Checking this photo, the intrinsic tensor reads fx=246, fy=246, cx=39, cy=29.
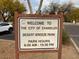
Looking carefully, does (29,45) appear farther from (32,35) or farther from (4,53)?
(4,53)

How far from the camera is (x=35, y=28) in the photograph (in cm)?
668

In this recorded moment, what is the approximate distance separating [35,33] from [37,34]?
61mm

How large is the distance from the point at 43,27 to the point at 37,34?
0.25 metres

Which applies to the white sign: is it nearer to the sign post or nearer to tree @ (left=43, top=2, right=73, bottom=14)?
the sign post

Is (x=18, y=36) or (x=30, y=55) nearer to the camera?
(x=18, y=36)

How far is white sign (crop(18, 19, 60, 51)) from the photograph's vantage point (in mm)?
6652

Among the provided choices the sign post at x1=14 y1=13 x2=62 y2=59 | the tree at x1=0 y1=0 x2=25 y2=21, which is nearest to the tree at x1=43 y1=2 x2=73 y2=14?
the tree at x1=0 y1=0 x2=25 y2=21

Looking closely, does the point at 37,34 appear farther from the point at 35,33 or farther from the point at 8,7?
the point at 8,7

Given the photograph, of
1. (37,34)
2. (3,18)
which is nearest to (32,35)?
(37,34)

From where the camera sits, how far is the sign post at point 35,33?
6645 mm

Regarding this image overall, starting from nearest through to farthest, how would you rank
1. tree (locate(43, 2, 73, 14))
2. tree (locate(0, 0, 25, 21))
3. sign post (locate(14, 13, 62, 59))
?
1. sign post (locate(14, 13, 62, 59))
2. tree (locate(0, 0, 25, 21))
3. tree (locate(43, 2, 73, 14))

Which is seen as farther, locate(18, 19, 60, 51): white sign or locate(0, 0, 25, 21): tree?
→ locate(0, 0, 25, 21): tree

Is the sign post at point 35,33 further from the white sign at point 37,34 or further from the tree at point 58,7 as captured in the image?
the tree at point 58,7

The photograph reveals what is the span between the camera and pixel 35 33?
669 cm
